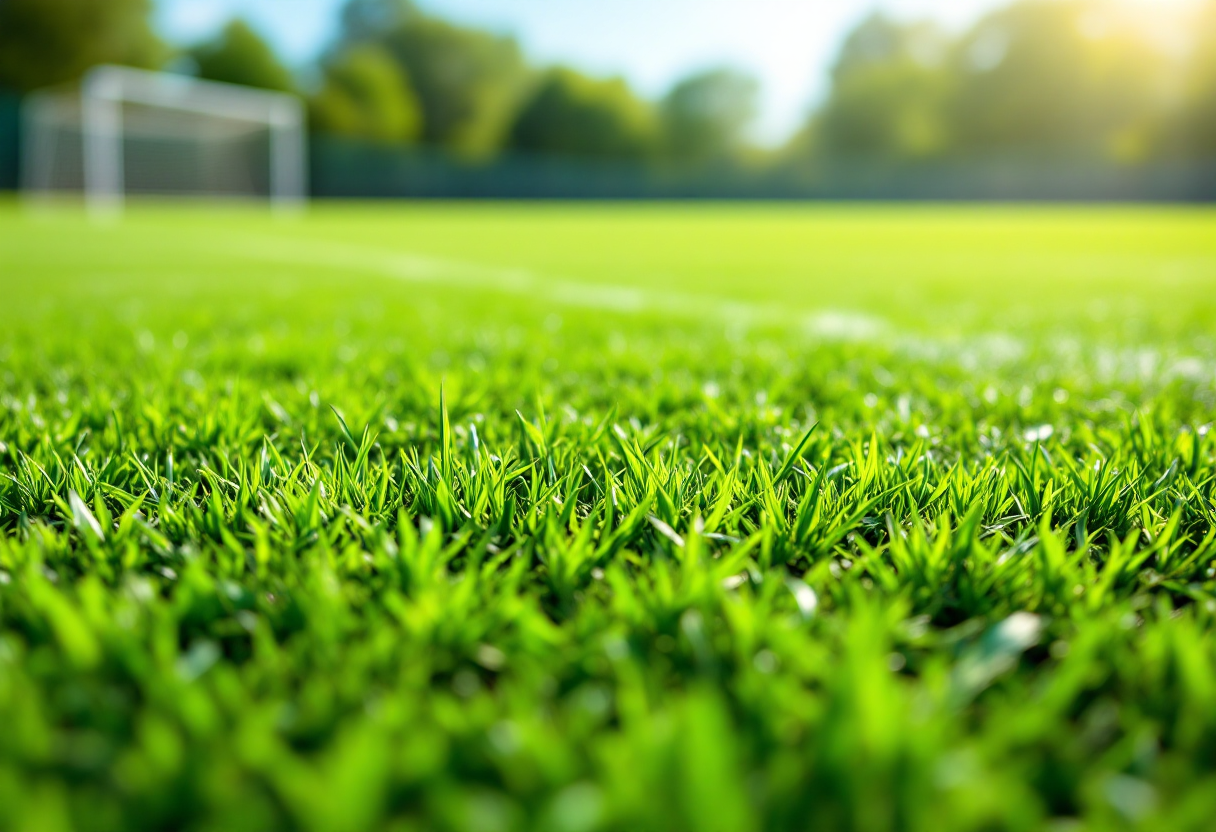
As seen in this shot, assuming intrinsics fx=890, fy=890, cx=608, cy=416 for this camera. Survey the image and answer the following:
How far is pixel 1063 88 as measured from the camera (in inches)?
1954

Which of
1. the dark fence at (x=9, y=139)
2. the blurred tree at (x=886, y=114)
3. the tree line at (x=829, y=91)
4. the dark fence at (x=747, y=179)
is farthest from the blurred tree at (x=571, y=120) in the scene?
the dark fence at (x=9, y=139)

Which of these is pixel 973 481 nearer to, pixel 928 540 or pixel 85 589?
pixel 928 540

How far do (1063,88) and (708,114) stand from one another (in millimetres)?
20175

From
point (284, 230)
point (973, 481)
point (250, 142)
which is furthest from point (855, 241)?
point (250, 142)

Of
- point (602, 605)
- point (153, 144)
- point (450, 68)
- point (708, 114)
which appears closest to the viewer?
point (602, 605)

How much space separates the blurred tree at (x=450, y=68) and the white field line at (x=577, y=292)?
44.2 meters

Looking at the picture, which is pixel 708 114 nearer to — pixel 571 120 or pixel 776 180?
pixel 571 120

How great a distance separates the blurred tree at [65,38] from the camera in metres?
35.8

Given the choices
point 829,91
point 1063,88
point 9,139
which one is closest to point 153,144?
point 9,139

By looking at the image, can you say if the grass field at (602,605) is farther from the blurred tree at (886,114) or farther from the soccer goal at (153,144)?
the blurred tree at (886,114)

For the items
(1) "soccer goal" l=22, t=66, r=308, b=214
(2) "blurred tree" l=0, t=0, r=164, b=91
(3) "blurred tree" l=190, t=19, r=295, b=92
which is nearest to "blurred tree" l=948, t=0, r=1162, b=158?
(3) "blurred tree" l=190, t=19, r=295, b=92

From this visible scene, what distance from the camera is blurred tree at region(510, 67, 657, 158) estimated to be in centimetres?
5000

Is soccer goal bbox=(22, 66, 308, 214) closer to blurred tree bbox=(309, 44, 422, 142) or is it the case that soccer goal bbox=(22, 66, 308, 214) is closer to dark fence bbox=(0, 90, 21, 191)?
dark fence bbox=(0, 90, 21, 191)

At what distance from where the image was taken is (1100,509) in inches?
44.8
